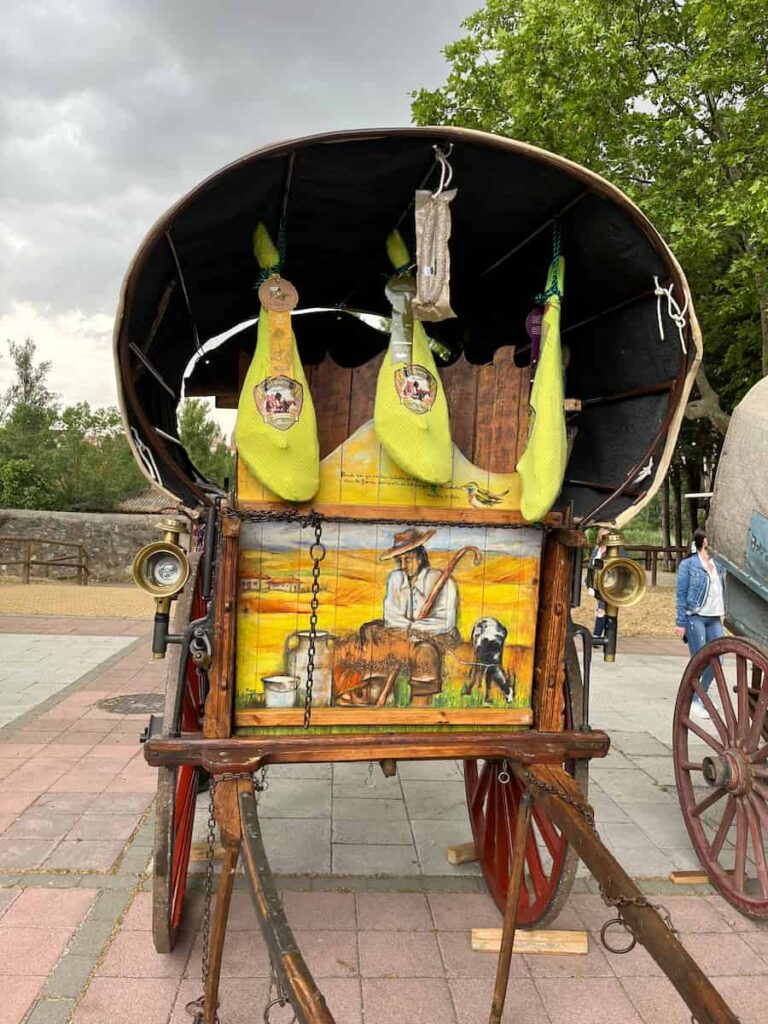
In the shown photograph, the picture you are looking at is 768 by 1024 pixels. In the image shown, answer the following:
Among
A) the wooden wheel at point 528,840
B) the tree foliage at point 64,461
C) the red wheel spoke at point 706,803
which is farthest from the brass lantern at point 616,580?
the tree foliage at point 64,461

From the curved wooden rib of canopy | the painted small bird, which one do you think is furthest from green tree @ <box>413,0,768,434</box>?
the painted small bird

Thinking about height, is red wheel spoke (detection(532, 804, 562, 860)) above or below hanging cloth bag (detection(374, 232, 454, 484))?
below

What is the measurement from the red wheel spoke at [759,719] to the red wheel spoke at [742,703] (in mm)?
41

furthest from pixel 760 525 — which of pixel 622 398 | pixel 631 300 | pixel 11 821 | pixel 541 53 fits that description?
pixel 541 53

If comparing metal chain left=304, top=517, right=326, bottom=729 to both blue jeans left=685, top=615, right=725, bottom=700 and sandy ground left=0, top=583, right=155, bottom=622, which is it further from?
sandy ground left=0, top=583, right=155, bottom=622

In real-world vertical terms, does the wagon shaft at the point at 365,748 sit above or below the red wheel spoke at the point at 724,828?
above

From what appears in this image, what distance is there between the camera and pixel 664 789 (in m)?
4.75

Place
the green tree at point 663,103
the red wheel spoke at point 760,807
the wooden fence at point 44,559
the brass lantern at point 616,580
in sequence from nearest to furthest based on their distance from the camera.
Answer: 1. the brass lantern at point 616,580
2. the red wheel spoke at point 760,807
3. the green tree at point 663,103
4. the wooden fence at point 44,559

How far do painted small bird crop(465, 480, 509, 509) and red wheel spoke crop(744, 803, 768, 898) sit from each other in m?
1.85

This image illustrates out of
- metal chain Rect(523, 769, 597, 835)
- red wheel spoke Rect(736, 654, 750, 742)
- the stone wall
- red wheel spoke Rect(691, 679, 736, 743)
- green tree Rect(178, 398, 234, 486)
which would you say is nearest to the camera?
metal chain Rect(523, 769, 597, 835)

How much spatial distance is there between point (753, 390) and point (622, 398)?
1082 mm

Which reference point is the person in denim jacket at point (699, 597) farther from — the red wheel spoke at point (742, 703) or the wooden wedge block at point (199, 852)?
the wooden wedge block at point (199, 852)

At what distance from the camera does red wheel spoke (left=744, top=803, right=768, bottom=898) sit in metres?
3.01

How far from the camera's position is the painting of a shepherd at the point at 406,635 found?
105 inches
